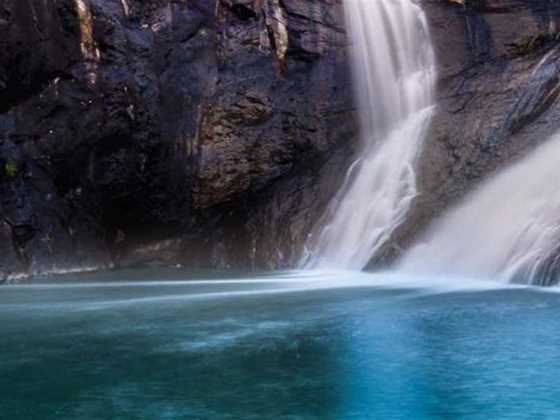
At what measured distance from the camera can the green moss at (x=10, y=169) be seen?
21422 millimetres

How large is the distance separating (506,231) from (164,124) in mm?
10927

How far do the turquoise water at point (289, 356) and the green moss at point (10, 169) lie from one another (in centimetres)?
722

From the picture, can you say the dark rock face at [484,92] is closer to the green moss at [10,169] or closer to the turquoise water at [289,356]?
the turquoise water at [289,356]

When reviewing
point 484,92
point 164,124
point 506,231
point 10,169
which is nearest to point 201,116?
point 164,124

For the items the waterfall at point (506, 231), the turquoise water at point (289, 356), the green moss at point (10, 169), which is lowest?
the turquoise water at point (289, 356)

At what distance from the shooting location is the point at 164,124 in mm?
23188

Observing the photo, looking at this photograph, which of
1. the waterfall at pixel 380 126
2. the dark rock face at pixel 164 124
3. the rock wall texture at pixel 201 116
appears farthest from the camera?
the dark rock face at pixel 164 124

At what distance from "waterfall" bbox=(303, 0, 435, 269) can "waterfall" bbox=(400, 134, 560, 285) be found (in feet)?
6.74

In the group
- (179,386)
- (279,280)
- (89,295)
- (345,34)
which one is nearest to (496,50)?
(345,34)

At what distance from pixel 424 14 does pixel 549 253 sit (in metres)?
12.4

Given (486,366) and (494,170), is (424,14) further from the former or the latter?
(486,366)

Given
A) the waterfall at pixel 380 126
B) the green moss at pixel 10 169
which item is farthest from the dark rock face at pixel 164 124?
the waterfall at pixel 380 126

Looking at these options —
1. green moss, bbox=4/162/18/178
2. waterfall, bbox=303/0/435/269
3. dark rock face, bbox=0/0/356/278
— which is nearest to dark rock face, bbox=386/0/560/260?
waterfall, bbox=303/0/435/269

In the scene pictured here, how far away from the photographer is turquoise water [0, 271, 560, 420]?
7.24 meters
